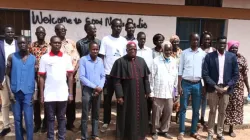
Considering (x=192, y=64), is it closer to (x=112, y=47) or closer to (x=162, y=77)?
(x=162, y=77)

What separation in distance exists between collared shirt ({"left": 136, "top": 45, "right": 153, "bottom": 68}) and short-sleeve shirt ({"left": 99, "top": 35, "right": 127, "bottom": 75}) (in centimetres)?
32

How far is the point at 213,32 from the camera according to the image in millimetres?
7145

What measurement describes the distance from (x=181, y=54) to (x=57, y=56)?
2.28m

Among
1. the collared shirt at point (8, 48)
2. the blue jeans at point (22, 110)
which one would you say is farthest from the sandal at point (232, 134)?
the collared shirt at point (8, 48)

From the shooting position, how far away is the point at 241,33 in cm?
715

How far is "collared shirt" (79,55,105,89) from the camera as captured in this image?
4212 millimetres

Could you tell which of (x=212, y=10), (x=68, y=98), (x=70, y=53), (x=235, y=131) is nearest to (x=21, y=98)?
(x=68, y=98)

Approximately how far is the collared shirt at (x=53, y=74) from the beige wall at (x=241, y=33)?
4.99 metres

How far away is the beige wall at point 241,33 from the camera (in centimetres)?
706

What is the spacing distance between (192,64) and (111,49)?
152 cm

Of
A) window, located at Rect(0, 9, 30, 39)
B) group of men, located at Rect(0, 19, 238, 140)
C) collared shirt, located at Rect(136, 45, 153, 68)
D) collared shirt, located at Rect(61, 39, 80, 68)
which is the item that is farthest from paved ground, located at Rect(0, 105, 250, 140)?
window, located at Rect(0, 9, 30, 39)

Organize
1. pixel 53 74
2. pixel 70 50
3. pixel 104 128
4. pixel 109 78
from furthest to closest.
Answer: pixel 104 128 < pixel 109 78 < pixel 70 50 < pixel 53 74

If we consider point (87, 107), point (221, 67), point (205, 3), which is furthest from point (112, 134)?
point (205, 3)

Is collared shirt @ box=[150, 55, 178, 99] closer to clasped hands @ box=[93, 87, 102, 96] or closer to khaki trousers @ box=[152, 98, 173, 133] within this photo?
khaki trousers @ box=[152, 98, 173, 133]
